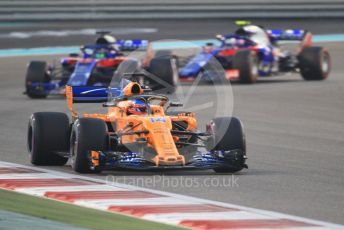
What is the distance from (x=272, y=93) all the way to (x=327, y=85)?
2519 millimetres

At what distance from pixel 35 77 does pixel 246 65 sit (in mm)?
5332

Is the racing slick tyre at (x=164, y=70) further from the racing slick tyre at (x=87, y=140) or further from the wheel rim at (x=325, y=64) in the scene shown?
the racing slick tyre at (x=87, y=140)

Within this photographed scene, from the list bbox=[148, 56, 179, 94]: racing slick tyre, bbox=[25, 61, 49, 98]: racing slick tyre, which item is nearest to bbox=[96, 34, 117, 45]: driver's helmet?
bbox=[148, 56, 179, 94]: racing slick tyre

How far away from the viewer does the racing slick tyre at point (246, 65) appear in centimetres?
2566

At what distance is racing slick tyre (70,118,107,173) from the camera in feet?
38.9

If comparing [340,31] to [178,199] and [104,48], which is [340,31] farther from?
[178,199]

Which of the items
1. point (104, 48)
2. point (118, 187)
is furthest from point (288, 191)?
point (104, 48)

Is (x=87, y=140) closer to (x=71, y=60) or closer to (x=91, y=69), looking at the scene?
(x=91, y=69)

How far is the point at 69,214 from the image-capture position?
31.1ft

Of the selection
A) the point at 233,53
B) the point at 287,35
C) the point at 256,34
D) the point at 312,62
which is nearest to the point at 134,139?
the point at 233,53

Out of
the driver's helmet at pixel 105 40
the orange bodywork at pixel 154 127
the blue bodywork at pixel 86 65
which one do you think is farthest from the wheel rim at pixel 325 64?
the orange bodywork at pixel 154 127

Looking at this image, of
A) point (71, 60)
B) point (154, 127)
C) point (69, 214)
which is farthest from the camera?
point (71, 60)

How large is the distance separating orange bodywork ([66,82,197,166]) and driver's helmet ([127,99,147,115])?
0.05 meters

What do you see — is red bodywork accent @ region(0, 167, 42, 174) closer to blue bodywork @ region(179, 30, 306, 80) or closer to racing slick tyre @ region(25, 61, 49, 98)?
racing slick tyre @ region(25, 61, 49, 98)
